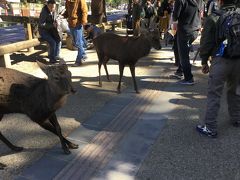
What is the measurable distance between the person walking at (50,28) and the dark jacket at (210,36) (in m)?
5.14

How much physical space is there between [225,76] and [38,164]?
269 cm

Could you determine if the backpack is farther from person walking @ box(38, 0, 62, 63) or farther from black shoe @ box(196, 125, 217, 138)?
person walking @ box(38, 0, 62, 63)

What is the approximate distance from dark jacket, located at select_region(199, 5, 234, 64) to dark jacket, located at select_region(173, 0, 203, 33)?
245cm

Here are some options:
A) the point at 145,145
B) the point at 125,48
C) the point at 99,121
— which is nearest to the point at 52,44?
the point at 125,48

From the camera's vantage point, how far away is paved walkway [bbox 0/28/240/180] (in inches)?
156

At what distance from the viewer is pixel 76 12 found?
29.6 feet

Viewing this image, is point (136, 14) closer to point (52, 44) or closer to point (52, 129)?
point (52, 44)

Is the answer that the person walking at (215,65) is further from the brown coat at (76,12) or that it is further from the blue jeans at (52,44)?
the blue jeans at (52,44)

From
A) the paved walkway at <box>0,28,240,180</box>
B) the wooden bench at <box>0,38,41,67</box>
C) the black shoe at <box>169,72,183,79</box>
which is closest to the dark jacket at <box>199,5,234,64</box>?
the paved walkway at <box>0,28,240,180</box>

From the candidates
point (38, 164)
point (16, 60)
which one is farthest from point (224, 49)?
point (16, 60)

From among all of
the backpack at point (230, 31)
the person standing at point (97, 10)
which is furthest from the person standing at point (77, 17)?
the backpack at point (230, 31)

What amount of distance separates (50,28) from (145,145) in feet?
18.5

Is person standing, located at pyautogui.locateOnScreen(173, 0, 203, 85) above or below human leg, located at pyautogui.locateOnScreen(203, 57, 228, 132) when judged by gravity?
above

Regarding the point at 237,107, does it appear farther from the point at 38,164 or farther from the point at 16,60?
the point at 16,60
